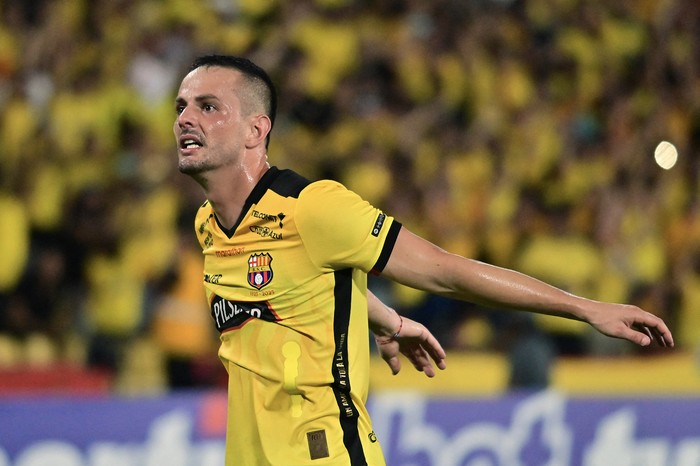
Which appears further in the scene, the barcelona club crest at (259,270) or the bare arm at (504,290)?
the barcelona club crest at (259,270)

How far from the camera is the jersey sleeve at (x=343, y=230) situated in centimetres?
366

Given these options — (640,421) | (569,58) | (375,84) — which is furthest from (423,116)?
(640,421)

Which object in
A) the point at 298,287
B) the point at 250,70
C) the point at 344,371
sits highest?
the point at 250,70

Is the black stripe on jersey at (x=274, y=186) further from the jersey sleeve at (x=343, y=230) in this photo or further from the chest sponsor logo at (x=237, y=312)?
the chest sponsor logo at (x=237, y=312)

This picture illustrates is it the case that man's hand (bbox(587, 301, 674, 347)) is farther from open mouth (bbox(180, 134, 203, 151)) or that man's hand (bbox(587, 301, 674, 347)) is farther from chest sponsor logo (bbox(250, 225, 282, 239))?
open mouth (bbox(180, 134, 203, 151))

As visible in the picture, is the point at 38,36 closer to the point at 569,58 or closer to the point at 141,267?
the point at 141,267

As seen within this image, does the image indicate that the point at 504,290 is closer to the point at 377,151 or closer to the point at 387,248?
the point at 387,248

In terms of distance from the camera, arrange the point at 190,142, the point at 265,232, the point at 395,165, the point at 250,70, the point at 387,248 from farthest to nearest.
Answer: the point at 395,165 < the point at 250,70 < the point at 190,142 < the point at 265,232 < the point at 387,248

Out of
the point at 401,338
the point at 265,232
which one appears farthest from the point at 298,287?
the point at 401,338

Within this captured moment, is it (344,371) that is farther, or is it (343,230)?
(344,371)

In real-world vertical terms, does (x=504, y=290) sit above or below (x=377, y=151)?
below

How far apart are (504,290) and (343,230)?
0.54 m

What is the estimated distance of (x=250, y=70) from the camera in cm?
404

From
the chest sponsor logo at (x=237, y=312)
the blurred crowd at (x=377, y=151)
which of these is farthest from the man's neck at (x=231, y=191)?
the blurred crowd at (x=377, y=151)
